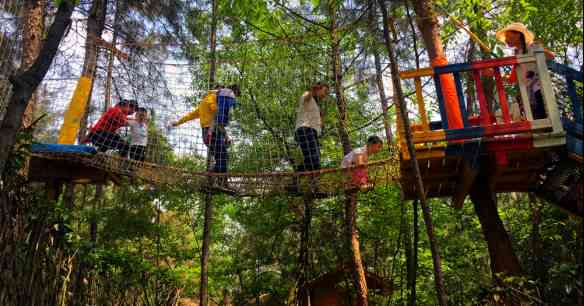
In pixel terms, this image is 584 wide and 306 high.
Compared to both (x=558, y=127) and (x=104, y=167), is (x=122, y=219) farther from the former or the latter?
(x=558, y=127)

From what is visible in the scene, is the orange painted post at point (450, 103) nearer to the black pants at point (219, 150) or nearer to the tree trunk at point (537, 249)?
the black pants at point (219, 150)

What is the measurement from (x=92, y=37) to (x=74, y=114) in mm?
1339

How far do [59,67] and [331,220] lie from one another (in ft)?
11.8

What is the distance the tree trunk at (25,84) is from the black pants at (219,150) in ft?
5.09

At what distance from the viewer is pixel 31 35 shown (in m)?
3.79

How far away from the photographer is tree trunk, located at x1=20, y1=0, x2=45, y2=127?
3.70m

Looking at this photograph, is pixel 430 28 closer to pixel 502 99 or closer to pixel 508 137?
pixel 502 99

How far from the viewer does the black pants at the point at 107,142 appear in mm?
3615

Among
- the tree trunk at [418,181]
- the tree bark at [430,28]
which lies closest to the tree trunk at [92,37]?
the tree trunk at [418,181]

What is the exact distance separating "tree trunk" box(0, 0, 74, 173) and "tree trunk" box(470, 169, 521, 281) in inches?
107

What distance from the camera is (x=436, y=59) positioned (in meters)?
3.22

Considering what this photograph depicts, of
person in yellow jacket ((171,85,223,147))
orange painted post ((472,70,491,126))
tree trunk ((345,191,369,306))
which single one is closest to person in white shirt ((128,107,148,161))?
person in yellow jacket ((171,85,223,147))

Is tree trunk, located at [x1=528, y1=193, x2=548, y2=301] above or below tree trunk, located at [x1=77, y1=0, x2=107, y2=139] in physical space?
below

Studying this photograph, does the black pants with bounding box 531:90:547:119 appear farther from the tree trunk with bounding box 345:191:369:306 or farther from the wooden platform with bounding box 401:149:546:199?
the tree trunk with bounding box 345:191:369:306
